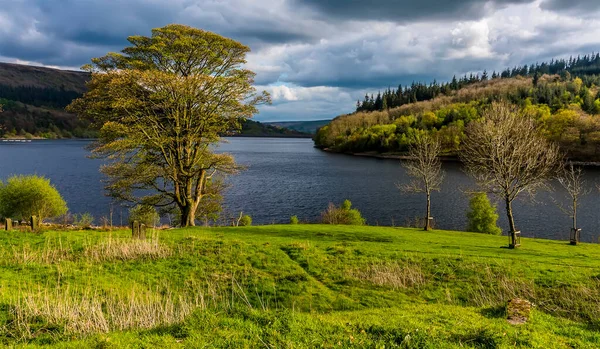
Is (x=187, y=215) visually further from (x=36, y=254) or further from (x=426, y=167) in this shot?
(x=426, y=167)

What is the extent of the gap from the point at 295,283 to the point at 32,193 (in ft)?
131

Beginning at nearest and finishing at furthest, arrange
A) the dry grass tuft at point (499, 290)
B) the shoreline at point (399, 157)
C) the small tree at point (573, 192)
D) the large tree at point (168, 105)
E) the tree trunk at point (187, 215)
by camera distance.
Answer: the dry grass tuft at point (499, 290), the large tree at point (168, 105), the tree trunk at point (187, 215), the small tree at point (573, 192), the shoreline at point (399, 157)

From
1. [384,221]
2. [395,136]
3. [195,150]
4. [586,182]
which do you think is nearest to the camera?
[195,150]

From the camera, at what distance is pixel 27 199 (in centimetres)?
4197

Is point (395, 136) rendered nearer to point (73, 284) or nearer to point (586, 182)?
point (586, 182)

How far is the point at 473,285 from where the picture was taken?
1638 cm

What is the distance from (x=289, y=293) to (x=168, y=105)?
21084 mm

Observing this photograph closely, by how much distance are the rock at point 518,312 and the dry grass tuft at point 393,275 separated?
5.26 m

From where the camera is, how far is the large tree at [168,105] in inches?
1137

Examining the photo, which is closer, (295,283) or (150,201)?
(295,283)

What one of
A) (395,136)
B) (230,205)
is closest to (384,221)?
(230,205)

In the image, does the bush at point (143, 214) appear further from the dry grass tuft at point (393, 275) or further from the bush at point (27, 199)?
the dry grass tuft at point (393, 275)

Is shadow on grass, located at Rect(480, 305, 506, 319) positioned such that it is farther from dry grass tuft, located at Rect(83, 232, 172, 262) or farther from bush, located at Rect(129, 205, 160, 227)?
bush, located at Rect(129, 205, 160, 227)

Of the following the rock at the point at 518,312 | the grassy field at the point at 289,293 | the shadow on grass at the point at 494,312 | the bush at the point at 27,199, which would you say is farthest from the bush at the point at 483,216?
the bush at the point at 27,199
